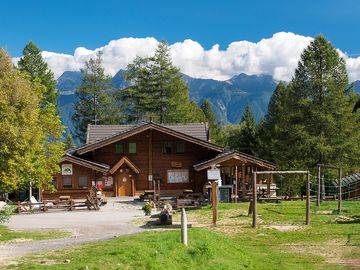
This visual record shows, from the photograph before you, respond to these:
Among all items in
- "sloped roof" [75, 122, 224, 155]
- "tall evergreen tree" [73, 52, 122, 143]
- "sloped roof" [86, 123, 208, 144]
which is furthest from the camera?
"tall evergreen tree" [73, 52, 122, 143]

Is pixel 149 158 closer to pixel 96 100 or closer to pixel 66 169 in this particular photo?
pixel 66 169

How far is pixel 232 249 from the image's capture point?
1650cm

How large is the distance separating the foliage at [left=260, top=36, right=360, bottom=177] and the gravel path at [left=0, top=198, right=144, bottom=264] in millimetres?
15139

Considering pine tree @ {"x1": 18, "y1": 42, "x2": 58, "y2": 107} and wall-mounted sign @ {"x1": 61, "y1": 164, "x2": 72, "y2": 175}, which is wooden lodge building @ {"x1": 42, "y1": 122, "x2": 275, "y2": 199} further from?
pine tree @ {"x1": 18, "y1": 42, "x2": 58, "y2": 107}

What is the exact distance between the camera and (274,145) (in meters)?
49.3

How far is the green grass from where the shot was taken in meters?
20.5

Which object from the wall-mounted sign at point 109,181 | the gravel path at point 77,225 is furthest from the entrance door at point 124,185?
the gravel path at point 77,225

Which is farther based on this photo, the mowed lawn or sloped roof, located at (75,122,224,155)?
sloped roof, located at (75,122,224,155)

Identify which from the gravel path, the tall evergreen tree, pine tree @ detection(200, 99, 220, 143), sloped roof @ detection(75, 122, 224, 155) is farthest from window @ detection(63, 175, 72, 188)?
pine tree @ detection(200, 99, 220, 143)

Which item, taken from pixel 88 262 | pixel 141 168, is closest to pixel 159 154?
pixel 141 168

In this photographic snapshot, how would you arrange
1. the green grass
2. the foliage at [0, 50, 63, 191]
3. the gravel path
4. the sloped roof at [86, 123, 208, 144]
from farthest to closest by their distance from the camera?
the sloped roof at [86, 123, 208, 144] → the foliage at [0, 50, 63, 191] → the green grass → the gravel path

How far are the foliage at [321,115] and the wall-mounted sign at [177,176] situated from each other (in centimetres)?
941

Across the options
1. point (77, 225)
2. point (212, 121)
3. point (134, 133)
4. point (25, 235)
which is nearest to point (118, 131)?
point (134, 133)

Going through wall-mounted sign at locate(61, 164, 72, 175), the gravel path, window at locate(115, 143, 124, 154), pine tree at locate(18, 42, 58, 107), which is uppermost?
pine tree at locate(18, 42, 58, 107)
